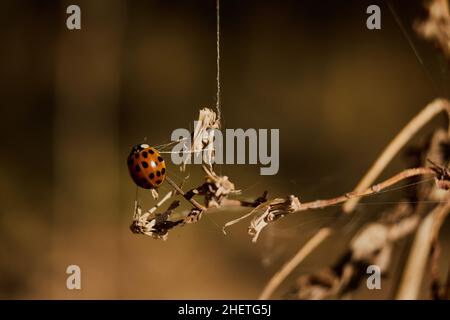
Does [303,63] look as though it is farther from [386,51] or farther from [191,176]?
[191,176]

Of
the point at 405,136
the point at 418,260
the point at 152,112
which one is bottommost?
the point at 418,260

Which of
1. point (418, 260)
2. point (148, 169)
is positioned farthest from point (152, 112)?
point (418, 260)

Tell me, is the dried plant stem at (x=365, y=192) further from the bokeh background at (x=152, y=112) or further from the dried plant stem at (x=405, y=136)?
the bokeh background at (x=152, y=112)

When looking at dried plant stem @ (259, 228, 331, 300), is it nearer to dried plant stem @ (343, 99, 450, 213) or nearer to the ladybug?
dried plant stem @ (343, 99, 450, 213)

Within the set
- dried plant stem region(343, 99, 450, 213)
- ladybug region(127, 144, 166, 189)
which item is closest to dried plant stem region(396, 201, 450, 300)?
dried plant stem region(343, 99, 450, 213)

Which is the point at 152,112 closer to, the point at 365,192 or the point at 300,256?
the point at 300,256

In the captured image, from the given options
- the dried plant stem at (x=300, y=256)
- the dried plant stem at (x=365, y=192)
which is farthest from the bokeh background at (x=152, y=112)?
the dried plant stem at (x=365, y=192)
